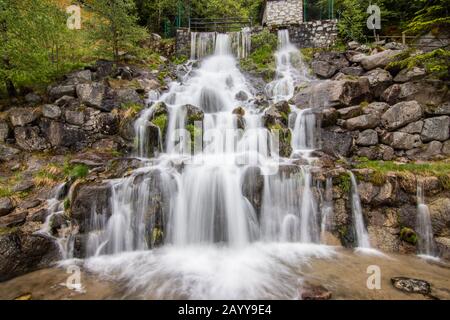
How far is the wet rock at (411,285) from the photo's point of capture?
504cm

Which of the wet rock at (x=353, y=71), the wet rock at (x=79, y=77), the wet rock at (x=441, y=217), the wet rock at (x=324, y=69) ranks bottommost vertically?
the wet rock at (x=441, y=217)

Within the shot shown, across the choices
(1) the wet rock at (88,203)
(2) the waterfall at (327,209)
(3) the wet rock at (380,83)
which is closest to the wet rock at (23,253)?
(1) the wet rock at (88,203)

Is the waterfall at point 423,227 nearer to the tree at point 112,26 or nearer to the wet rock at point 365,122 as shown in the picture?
the wet rock at point 365,122

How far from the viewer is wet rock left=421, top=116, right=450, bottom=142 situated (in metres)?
9.41

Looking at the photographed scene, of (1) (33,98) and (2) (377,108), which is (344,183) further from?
(1) (33,98)

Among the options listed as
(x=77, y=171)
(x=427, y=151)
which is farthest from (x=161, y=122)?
(x=427, y=151)

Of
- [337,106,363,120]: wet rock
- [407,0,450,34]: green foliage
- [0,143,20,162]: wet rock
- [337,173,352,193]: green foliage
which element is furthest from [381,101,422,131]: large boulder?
[0,143,20,162]: wet rock

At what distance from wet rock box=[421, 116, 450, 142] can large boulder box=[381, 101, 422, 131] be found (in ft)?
1.40

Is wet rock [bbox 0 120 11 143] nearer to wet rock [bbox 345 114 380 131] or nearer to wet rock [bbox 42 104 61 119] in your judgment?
wet rock [bbox 42 104 61 119]

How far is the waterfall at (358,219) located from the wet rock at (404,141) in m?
3.37

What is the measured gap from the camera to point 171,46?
60.2 feet
